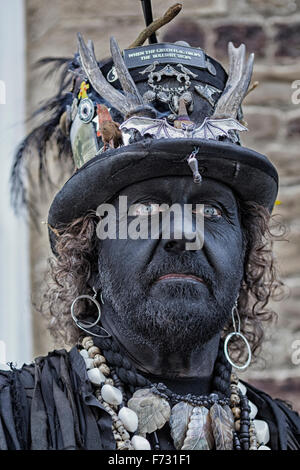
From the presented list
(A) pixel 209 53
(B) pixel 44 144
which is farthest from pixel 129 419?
(A) pixel 209 53

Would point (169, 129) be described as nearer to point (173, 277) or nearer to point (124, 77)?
point (124, 77)

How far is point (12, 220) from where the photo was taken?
362 centimetres

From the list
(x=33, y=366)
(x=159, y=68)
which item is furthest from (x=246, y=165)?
(x=33, y=366)

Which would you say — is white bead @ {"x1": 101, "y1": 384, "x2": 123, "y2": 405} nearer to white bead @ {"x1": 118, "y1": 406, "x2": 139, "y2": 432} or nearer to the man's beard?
white bead @ {"x1": 118, "y1": 406, "x2": 139, "y2": 432}

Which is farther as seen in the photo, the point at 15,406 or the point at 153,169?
the point at 153,169

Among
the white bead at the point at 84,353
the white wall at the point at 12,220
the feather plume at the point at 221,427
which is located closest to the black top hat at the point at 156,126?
the white bead at the point at 84,353

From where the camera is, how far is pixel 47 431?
2316 mm


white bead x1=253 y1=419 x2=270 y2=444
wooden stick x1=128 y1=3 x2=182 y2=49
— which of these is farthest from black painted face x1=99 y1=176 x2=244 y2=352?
wooden stick x1=128 y1=3 x2=182 y2=49

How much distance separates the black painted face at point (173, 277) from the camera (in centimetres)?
248

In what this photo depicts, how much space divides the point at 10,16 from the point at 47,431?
6.49 ft

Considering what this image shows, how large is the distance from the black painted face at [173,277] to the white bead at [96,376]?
0.14m

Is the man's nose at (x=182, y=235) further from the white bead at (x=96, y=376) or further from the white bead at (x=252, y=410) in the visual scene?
the white bead at (x=252, y=410)

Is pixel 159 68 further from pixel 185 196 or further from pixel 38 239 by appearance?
pixel 38 239

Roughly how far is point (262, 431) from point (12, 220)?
1.42 metres
